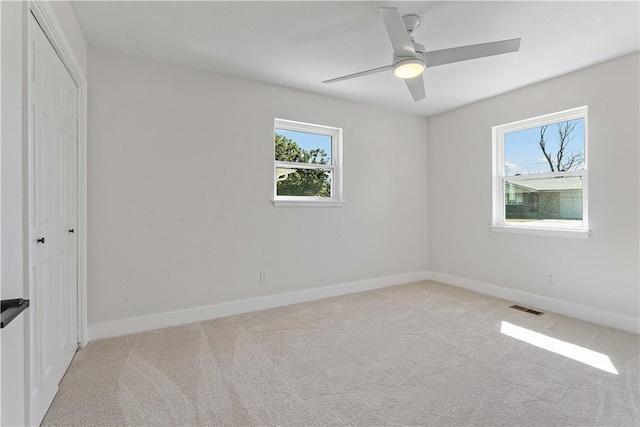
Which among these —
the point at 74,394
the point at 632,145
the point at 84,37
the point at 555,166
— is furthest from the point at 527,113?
the point at 74,394

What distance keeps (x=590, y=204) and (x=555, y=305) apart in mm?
1104

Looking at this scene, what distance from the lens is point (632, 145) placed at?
2760 mm

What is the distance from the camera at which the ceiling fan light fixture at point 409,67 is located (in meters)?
2.12

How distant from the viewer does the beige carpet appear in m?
1.70

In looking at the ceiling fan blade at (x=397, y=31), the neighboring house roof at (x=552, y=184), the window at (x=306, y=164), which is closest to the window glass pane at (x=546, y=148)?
the neighboring house roof at (x=552, y=184)

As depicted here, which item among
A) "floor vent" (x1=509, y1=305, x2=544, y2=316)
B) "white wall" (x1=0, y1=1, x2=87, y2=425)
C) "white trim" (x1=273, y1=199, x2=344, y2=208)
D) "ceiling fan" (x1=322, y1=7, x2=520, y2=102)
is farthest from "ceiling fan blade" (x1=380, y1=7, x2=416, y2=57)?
"floor vent" (x1=509, y1=305, x2=544, y2=316)

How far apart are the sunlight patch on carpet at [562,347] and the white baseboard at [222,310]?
169cm

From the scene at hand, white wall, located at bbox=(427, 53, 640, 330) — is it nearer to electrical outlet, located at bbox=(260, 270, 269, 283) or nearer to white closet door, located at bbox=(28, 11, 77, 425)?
electrical outlet, located at bbox=(260, 270, 269, 283)

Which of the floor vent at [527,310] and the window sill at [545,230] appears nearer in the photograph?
the window sill at [545,230]

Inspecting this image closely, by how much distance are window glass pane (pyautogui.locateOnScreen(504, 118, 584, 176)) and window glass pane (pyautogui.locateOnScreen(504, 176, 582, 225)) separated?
143 millimetres

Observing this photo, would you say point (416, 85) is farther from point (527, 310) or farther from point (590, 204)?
point (527, 310)

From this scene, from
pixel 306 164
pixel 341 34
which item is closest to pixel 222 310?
pixel 306 164

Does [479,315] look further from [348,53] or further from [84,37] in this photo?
[84,37]

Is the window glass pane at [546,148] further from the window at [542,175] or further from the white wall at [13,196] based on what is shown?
the white wall at [13,196]
